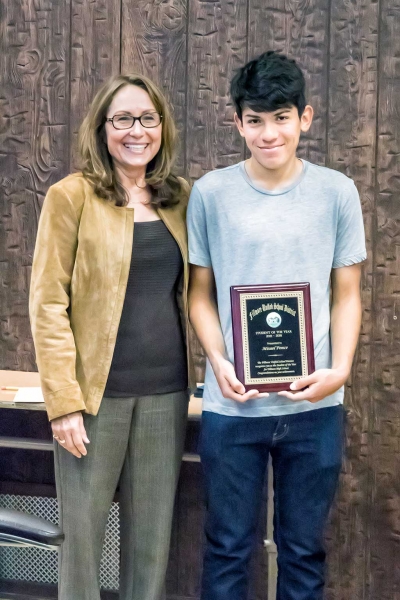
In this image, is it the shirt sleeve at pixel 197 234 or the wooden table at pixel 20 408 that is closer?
the shirt sleeve at pixel 197 234

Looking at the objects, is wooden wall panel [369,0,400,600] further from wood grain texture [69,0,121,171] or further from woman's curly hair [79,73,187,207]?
wood grain texture [69,0,121,171]

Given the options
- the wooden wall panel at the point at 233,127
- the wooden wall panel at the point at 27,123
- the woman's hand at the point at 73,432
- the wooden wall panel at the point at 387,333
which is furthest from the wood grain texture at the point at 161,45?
the woman's hand at the point at 73,432

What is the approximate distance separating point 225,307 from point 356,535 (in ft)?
3.32

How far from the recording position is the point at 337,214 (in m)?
1.86

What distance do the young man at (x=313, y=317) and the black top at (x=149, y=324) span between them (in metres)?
0.07

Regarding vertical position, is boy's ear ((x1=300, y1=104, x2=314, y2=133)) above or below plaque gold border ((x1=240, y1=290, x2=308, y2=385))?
above

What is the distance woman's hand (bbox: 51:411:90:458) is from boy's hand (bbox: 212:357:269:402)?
33 centimetres

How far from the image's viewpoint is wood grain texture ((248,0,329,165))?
2.36 meters

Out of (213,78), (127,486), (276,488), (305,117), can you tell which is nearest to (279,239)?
(305,117)

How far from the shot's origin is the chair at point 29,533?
6.15 ft

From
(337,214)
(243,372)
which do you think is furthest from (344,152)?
(243,372)

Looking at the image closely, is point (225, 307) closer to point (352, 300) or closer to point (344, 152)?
point (352, 300)

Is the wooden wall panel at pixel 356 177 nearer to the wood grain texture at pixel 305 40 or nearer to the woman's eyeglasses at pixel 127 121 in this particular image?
the wood grain texture at pixel 305 40

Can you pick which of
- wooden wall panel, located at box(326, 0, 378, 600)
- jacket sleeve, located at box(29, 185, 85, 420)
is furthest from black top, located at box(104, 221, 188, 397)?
wooden wall panel, located at box(326, 0, 378, 600)
